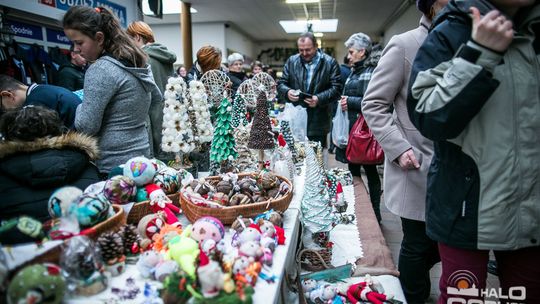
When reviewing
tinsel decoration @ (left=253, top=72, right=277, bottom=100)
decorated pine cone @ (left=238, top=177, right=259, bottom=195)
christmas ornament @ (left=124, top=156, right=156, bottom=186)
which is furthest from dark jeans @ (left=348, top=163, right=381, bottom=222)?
christmas ornament @ (left=124, top=156, right=156, bottom=186)

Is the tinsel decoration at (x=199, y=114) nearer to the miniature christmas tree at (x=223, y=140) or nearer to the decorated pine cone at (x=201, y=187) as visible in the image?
the miniature christmas tree at (x=223, y=140)

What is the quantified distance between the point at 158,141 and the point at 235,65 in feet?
8.18

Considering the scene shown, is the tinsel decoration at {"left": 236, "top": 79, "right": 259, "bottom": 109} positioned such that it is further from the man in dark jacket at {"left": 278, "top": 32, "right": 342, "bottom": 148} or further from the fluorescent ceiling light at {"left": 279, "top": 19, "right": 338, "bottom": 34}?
the fluorescent ceiling light at {"left": 279, "top": 19, "right": 338, "bottom": 34}

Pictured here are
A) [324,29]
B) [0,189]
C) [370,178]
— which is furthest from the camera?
[324,29]

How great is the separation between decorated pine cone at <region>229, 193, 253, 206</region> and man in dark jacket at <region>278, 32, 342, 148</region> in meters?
2.33

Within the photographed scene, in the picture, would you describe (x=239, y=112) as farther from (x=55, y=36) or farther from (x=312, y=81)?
(x=55, y=36)

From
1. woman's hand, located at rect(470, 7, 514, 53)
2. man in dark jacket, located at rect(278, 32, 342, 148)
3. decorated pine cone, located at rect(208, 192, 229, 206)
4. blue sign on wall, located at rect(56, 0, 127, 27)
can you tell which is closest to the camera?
woman's hand, located at rect(470, 7, 514, 53)

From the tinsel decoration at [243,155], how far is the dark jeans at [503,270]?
51.4 inches

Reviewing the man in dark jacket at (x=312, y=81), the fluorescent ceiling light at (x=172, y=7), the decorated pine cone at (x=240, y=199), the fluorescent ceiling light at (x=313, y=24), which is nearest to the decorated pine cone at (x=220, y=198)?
the decorated pine cone at (x=240, y=199)

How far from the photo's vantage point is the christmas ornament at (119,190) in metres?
1.40

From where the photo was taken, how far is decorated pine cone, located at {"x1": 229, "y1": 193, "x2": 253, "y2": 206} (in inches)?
60.7

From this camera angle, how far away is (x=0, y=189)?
129 centimetres

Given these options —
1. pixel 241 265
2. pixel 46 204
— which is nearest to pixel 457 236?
pixel 241 265

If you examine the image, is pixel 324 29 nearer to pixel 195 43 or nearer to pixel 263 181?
pixel 195 43
